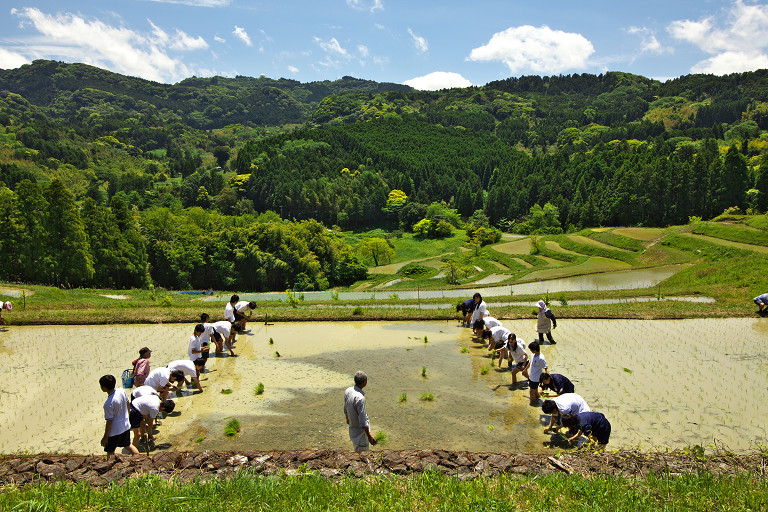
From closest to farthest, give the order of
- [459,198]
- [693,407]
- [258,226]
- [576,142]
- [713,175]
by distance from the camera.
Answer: [693,407]
[258,226]
[713,175]
[459,198]
[576,142]

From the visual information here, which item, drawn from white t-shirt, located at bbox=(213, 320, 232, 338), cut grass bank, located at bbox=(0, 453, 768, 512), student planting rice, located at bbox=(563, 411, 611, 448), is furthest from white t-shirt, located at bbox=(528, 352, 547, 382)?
white t-shirt, located at bbox=(213, 320, 232, 338)

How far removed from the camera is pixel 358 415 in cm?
845

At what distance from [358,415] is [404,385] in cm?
470

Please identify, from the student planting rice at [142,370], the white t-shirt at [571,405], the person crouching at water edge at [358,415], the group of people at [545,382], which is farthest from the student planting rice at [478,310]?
the student planting rice at [142,370]

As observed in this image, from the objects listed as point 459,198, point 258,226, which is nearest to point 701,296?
point 258,226

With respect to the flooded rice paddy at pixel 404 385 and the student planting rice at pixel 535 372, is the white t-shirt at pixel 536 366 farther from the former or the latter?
the flooded rice paddy at pixel 404 385

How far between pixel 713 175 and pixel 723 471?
293 feet

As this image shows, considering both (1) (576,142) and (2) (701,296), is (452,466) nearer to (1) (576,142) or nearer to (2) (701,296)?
(2) (701,296)


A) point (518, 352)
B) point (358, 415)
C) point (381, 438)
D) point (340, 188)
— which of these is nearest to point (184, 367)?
point (381, 438)

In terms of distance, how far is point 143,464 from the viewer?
816 cm

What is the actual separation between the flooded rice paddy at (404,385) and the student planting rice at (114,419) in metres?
1.07

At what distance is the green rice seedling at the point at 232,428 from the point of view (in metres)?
10.2

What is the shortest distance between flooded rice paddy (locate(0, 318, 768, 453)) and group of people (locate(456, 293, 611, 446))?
18.9 inches

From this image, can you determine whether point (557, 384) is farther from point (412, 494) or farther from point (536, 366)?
point (412, 494)
